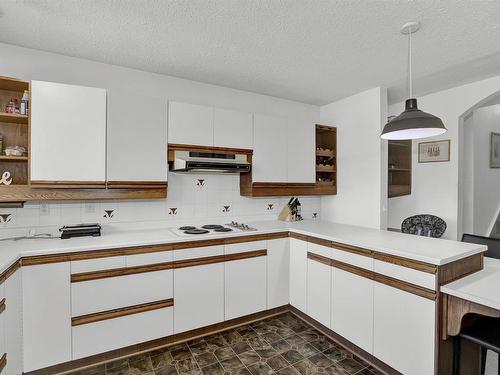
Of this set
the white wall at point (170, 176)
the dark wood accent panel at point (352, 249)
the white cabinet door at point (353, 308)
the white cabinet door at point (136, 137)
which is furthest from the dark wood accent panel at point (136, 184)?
the white cabinet door at point (353, 308)

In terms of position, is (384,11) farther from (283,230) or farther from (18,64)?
(18,64)

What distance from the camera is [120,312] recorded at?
2.12 meters

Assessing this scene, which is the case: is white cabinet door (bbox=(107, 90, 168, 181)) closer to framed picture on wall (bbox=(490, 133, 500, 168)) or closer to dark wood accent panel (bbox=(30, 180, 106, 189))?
dark wood accent panel (bbox=(30, 180, 106, 189))

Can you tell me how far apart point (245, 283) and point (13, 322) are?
171 centimetres

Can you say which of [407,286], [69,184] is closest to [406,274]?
[407,286]

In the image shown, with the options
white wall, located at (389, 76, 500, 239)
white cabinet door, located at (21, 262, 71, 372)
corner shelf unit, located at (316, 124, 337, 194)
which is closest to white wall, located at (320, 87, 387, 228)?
corner shelf unit, located at (316, 124, 337, 194)

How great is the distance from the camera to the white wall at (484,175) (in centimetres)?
411

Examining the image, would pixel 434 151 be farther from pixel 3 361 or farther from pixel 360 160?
pixel 3 361

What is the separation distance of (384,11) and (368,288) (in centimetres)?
192

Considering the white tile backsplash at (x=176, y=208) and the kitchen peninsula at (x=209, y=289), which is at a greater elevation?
the white tile backsplash at (x=176, y=208)

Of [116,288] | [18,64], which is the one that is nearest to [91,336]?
[116,288]

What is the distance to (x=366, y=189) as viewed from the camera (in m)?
3.25

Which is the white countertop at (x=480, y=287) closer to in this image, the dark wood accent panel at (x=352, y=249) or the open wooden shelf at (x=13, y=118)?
the dark wood accent panel at (x=352, y=249)

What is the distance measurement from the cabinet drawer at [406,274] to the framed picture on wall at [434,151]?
2.26 meters
